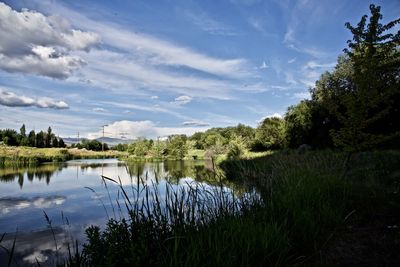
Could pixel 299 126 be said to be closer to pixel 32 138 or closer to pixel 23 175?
pixel 23 175

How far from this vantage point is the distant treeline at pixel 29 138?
238ft

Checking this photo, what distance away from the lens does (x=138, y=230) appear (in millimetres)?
3072

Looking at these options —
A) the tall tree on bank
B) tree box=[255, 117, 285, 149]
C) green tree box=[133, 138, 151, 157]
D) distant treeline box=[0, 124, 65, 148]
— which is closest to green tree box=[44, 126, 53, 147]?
distant treeline box=[0, 124, 65, 148]

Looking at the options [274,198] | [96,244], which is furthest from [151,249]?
[274,198]

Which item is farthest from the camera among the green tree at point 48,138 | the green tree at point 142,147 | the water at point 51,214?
the green tree at point 48,138

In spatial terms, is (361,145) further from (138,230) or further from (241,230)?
(138,230)

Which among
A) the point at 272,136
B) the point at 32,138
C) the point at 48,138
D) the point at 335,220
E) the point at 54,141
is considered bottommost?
the point at 335,220

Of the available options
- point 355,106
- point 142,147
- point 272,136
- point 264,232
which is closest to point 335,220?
point 264,232

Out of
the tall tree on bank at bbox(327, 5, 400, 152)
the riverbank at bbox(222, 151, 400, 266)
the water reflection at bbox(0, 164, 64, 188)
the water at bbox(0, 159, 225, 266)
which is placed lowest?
the water at bbox(0, 159, 225, 266)

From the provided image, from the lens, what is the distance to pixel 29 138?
76938 mm

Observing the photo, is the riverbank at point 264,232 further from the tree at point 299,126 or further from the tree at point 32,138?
the tree at point 32,138

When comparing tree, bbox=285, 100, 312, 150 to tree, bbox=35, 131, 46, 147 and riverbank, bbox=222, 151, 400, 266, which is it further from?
tree, bbox=35, 131, 46, 147

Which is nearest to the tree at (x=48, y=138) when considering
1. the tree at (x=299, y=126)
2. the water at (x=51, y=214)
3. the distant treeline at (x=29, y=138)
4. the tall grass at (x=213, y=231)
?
the distant treeline at (x=29, y=138)

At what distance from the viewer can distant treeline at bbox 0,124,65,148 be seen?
72456 mm
